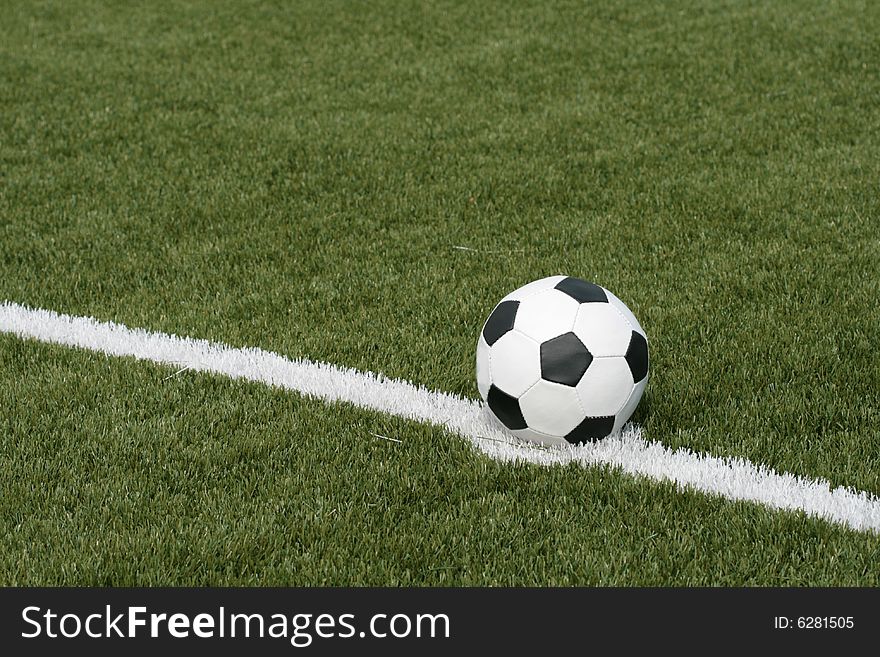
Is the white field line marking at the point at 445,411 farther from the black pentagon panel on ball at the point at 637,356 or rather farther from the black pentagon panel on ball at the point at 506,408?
the black pentagon panel on ball at the point at 637,356

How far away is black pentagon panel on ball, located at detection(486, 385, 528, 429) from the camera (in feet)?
10.9

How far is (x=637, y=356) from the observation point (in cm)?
334

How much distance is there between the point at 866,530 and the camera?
290 centimetres

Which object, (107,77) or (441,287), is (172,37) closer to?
(107,77)

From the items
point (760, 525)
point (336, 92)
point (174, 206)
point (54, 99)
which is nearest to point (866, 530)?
point (760, 525)

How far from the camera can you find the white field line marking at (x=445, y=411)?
3059mm

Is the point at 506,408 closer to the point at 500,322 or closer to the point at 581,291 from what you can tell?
the point at 500,322

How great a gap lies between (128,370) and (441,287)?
1.52 m

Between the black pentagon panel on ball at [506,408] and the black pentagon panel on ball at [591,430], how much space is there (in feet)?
0.56

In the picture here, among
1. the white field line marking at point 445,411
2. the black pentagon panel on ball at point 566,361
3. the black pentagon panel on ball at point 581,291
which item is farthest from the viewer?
the black pentagon panel on ball at point 581,291

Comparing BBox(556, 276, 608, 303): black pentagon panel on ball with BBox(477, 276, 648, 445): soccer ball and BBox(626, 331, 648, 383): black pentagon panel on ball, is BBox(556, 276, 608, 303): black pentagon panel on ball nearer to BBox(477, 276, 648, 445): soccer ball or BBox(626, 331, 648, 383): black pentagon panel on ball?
BBox(477, 276, 648, 445): soccer ball

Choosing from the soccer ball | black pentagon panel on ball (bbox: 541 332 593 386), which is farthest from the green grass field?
black pentagon panel on ball (bbox: 541 332 593 386)

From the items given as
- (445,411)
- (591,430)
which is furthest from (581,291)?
(445,411)

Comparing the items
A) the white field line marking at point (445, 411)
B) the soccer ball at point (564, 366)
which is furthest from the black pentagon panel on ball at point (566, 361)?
the white field line marking at point (445, 411)
